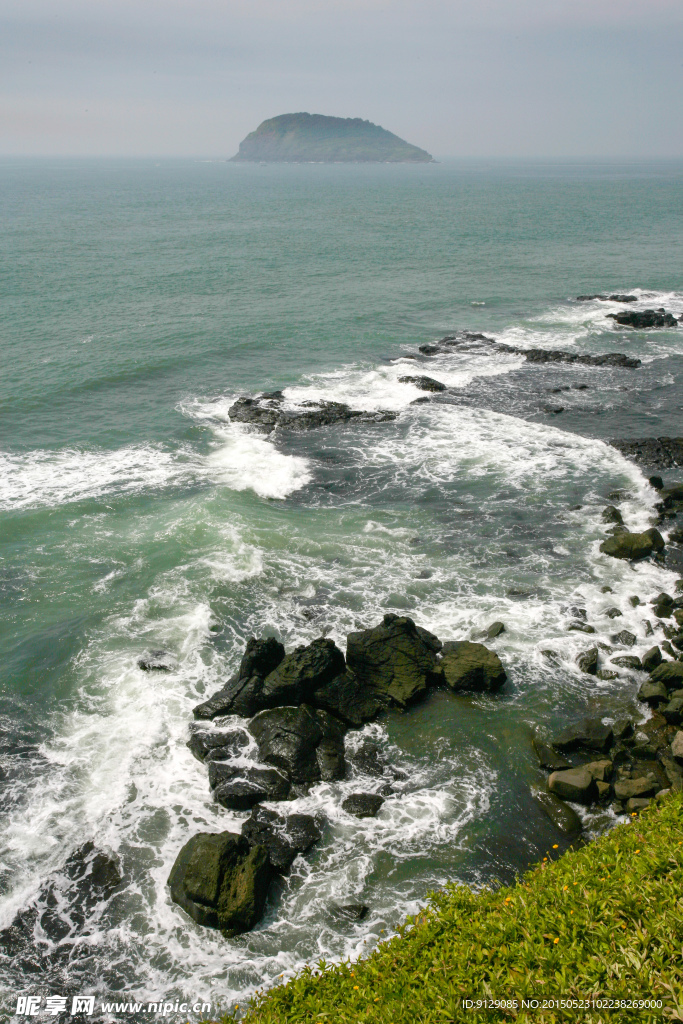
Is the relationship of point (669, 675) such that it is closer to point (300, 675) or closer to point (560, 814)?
point (560, 814)

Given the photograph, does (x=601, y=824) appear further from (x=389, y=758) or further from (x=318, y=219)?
(x=318, y=219)

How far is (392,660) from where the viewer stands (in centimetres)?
2245

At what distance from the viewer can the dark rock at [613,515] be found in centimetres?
3155

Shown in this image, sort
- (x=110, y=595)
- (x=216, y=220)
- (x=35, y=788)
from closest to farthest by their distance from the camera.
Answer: (x=35, y=788) < (x=110, y=595) < (x=216, y=220)

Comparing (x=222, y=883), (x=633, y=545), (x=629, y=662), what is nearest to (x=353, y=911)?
(x=222, y=883)

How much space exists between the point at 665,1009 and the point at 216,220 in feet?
487

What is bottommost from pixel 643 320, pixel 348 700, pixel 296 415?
pixel 348 700

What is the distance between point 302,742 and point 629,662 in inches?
458

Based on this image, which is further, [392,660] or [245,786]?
[392,660]

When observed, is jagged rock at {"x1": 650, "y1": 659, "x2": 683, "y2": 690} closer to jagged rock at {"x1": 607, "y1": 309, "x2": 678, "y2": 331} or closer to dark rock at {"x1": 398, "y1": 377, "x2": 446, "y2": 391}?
dark rock at {"x1": 398, "y1": 377, "x2": 446, "y2": 391}

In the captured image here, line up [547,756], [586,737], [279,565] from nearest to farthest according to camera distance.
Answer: [547,756]
[586,737]
[279,565]

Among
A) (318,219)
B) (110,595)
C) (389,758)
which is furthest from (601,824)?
(318,219)

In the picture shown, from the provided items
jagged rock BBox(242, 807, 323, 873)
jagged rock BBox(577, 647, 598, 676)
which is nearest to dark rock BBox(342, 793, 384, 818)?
jagged rock BBox(242, 807, 323, 873)

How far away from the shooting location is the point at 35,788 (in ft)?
62.7
